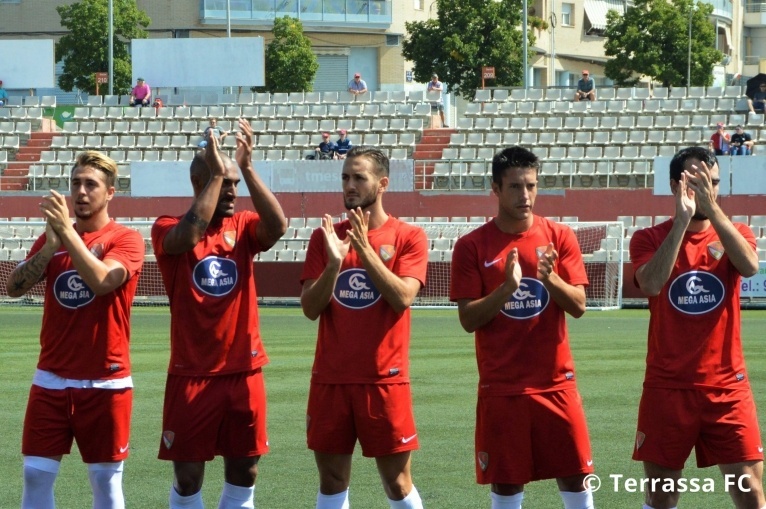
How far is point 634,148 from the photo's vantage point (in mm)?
29594

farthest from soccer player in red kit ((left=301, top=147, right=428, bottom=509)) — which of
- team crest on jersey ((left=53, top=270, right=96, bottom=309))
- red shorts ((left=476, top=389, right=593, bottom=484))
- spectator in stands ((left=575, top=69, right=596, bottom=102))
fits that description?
spectator in stands ((left=575, top=69, right=596, bottom=102))

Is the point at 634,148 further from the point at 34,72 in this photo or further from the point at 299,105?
the point at 34,72

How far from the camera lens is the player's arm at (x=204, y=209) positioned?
5.97 metres

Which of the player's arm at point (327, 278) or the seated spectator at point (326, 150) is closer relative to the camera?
the player's arm at point (327, 278)

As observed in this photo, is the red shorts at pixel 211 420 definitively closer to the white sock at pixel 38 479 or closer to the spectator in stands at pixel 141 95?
the white sock at pixel 38 479

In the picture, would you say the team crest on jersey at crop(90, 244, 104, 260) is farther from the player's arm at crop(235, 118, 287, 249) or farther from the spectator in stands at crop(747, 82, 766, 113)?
the spectator in stands at crop(747, 82, 766, 113)

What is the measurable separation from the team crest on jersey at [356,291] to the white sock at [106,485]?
1436 mm

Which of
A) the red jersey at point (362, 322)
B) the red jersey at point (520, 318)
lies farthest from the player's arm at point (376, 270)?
the red jersey at point (520, 318)

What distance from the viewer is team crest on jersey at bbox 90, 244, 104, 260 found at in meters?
6.07

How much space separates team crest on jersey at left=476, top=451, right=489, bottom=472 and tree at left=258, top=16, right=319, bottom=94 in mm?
44856

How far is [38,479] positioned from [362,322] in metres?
1.80

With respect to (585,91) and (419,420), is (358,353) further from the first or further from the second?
(585,91)

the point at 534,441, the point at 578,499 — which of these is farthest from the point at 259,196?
the point at 578,499

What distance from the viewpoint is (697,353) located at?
19.2 feet
